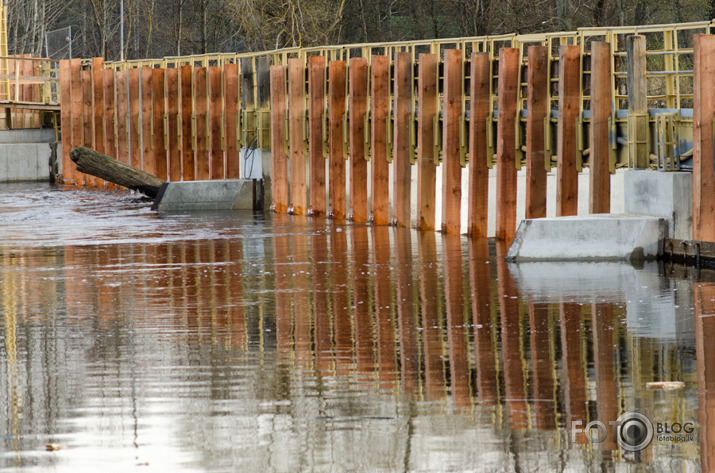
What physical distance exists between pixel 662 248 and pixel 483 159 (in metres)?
3.87

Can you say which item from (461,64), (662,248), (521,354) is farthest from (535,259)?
(521,354)

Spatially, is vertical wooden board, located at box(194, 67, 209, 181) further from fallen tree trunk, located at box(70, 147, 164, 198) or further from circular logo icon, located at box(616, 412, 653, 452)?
circular logo icon, located at box(616, 412, 653, 452)

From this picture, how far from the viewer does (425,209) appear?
1859 cm

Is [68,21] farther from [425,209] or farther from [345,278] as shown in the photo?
[345,278]

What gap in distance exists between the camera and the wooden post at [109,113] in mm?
32812

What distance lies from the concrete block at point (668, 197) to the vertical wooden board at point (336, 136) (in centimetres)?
748

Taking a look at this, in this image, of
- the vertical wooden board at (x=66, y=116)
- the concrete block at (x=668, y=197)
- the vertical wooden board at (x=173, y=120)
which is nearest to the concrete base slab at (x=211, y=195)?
the vertical wooden board at (x=173, y=120)

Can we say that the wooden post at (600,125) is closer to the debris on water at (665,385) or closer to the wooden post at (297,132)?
the debris on water at (665,385)

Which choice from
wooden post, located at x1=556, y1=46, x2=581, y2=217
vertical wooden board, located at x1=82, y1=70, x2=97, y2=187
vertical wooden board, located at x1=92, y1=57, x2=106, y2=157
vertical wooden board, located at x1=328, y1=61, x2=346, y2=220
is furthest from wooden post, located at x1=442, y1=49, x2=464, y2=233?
vertical wooden board, located at x1=82, y1=70, x2=97, y2=187

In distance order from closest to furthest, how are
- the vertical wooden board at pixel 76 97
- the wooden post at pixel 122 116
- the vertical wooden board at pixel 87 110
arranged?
the wooden post at pixel 122 116, the vertical wooden board at pixel 87 110, the vertical wooden board at pixel 76 97

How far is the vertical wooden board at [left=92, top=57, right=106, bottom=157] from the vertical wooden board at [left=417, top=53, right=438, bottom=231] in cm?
1674

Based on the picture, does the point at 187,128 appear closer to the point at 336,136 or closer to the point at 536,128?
the point at 336,136

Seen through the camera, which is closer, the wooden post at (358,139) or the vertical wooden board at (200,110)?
the wooden post at (358,139)

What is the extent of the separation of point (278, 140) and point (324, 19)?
2019 cm
